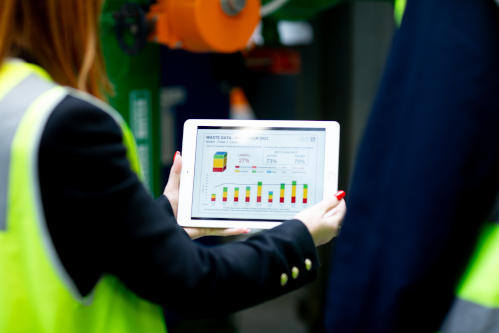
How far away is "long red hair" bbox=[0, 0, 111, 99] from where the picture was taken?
2.35 ft

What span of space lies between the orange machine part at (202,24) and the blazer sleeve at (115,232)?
73 cm

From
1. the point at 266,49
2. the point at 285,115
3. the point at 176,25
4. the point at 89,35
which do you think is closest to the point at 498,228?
the point at 89,35

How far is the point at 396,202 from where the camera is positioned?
0.58 metres

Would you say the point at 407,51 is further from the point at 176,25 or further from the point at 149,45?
the point at 149,45

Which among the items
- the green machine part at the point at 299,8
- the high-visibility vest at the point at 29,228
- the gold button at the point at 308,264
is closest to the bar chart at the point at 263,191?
the gold button at the point at 308,264

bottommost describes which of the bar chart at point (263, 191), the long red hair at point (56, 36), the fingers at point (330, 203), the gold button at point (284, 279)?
the gold button at point (284, 279)

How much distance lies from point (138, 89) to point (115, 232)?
1.12 m

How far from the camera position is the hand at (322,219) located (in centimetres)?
87

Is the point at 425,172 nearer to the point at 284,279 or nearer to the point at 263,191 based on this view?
the point at 284,279

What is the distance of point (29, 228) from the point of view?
0.68 m

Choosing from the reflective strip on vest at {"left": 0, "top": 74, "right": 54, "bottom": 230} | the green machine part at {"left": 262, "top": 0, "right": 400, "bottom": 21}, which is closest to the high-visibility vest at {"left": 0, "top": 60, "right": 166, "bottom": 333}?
the reflective strip on vest at {"left": 0, "top": 74, "right": 54, "bottom": 230}

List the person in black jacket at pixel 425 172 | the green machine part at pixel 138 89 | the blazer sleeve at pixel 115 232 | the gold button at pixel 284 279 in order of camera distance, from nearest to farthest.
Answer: the person in black jacket at pixel 425 172 < the blazer sleeve at pixel 115 232 < the gold button at pixel 284 279 < the green machine part at pixel 138 89

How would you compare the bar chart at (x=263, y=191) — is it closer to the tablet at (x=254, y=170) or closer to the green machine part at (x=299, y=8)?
the tablet at (x=254, y=170)

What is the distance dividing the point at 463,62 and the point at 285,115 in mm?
2402
